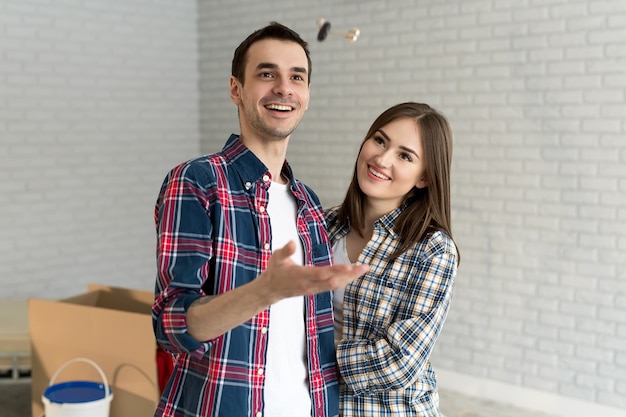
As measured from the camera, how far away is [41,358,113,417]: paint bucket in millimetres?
3113

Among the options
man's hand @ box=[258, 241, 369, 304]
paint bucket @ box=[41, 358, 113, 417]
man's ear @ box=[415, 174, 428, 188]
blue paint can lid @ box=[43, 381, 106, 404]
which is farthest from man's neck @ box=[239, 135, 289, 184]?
blue paint can lid @ box=[43, 381, 106, 404]

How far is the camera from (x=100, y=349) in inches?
129

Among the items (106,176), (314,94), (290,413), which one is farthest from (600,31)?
(106,176)

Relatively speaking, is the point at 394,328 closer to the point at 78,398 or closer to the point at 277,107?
the point at 277,107

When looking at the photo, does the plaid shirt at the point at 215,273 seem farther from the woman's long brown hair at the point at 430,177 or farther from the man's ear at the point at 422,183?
the man's ear at the point at 422,183

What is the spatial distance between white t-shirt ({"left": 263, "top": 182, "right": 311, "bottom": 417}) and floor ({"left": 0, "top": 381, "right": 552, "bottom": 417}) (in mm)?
2758

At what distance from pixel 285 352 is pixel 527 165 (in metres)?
3.00

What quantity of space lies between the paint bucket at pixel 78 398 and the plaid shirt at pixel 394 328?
5.67 feet

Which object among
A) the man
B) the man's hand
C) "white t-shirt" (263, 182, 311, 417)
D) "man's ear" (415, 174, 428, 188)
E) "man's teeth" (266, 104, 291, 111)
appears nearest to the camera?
the man's hand

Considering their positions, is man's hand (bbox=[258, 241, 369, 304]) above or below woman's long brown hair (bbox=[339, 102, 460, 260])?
below

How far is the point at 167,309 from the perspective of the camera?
4.55ft

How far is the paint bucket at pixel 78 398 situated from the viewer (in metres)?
3.11

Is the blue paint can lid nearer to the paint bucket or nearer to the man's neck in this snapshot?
the paint bucket

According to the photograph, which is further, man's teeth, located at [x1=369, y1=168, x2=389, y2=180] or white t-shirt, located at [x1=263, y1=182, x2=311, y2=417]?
man's teeth, located at [x1=369, y1=168, x2=389, y2=180]
